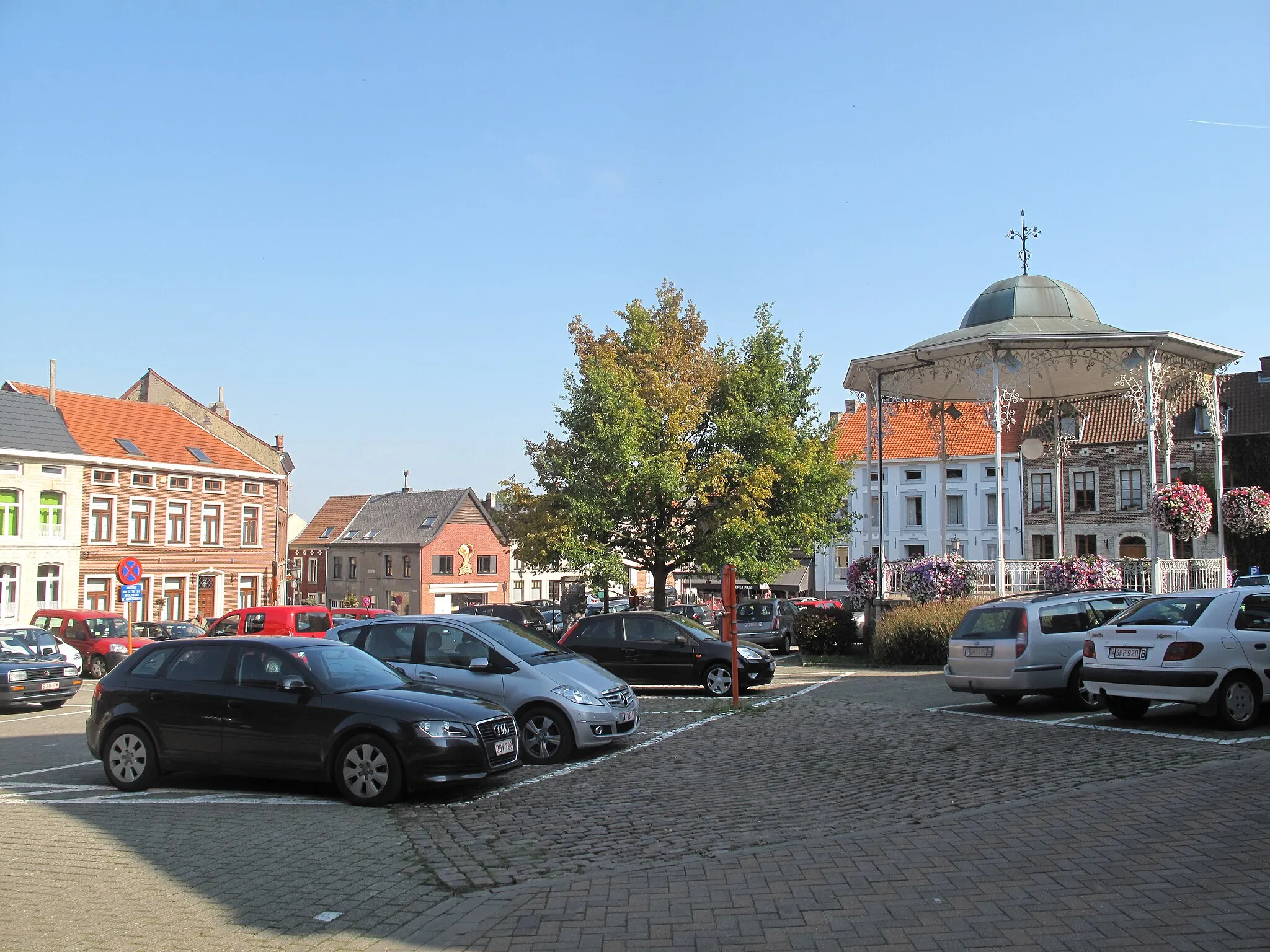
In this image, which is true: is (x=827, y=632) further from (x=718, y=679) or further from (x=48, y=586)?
(x=48, y=586)

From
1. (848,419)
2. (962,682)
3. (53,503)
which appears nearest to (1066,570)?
(962,682)

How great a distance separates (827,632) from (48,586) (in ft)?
102

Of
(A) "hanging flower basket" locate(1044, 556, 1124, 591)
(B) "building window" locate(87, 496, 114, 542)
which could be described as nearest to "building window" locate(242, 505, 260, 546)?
(B) "building window" locate(87, 496, 114, 542)

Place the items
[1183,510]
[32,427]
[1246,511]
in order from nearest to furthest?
[1183,510] < [1246,511] < [32,427]

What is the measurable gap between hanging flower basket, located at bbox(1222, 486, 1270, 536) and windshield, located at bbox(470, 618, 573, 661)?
1768 cm

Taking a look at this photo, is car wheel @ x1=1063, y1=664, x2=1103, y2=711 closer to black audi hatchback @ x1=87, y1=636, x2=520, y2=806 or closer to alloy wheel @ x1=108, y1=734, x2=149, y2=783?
black audi hatchback @ x1=87, y1=636, x2=520, y2=806

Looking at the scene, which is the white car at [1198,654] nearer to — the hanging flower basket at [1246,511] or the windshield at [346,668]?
the windshield at [346,668]

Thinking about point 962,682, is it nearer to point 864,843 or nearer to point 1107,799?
point 1107,799

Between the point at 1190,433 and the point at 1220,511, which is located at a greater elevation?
the point at 1190,433

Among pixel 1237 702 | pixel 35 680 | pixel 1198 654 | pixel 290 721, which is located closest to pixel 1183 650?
pixel 1198 654

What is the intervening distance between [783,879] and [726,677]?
34.0ft

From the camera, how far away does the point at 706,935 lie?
516 centimetres

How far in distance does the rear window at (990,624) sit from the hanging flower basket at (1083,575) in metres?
7.82

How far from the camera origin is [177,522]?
149ft
